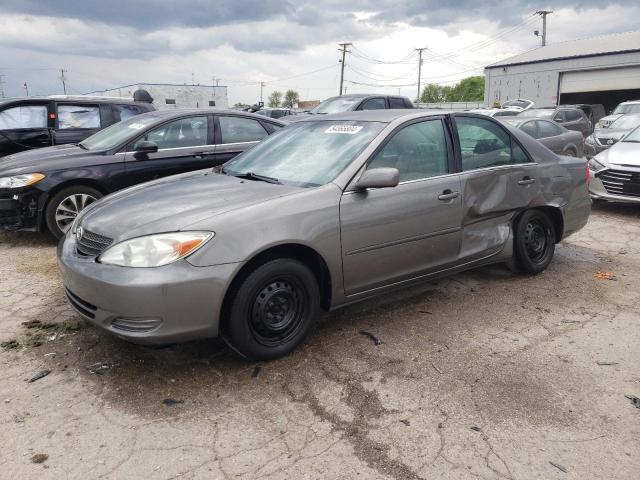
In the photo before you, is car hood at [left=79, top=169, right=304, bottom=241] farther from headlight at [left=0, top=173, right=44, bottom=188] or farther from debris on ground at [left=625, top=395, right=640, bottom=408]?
headlight at [left=0, top=173, right=44, bottom=188]

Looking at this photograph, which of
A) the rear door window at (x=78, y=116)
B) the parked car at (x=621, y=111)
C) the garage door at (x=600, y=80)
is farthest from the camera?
the garage door at (x=600, y=80)

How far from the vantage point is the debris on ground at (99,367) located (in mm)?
3201

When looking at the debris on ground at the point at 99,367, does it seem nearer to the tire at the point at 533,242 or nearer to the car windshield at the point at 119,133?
the tire at the point at 533,242

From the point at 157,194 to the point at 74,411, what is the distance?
1.45 m

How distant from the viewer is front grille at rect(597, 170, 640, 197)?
24.5 feet

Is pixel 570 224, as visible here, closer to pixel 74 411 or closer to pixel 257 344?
pixel 257 344

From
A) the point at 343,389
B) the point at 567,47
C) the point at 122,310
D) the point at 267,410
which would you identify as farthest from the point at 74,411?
the point at 567,47

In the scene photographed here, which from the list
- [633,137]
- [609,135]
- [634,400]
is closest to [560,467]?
[634,400]

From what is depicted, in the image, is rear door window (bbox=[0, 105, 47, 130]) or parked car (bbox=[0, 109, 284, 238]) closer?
parked car (bbox=[0, 109, 284, 238])

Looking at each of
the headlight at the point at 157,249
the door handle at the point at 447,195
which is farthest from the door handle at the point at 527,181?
the headlight at the point at 157,249

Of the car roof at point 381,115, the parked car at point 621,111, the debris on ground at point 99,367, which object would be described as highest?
the parked car at point 621,111

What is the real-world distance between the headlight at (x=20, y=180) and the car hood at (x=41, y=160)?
0.17 ft

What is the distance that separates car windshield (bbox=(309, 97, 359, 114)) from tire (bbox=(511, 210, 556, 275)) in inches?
268

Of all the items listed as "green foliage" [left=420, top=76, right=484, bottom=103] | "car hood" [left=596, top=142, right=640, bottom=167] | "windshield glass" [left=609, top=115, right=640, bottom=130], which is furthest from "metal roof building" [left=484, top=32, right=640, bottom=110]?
"green foliage" [left=420, top=76, right=484, bottom=103]
